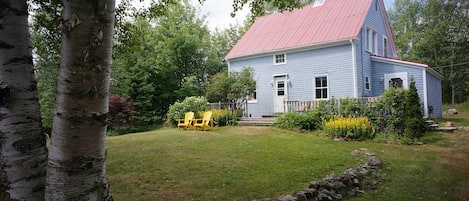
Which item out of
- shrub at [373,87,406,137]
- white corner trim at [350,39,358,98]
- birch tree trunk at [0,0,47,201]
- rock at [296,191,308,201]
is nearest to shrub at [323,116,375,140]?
shrub at [373,87,406,137]

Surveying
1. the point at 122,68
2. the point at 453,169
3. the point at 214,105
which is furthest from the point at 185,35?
the point at 453,169

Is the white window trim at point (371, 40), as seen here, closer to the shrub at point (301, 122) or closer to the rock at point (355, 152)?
the shrub at point (301, 122)

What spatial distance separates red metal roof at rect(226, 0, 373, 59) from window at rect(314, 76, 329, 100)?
6.23ft

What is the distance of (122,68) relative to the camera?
18.3 meters

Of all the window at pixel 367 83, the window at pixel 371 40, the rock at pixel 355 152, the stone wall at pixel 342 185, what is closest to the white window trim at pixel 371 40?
the window at pixel 371 40

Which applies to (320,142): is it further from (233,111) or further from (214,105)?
(214,105)

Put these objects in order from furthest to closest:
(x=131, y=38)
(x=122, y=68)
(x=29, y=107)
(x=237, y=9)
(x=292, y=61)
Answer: (x=122, y=68) < (x=292, y=61) < (x=131, y=38) < (x=237, y=9) < (x=29, y=107)

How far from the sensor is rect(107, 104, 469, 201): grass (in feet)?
13.6

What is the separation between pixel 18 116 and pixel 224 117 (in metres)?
12.2

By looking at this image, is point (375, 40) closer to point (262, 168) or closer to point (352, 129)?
point (352, 129)

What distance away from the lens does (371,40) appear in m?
15.7

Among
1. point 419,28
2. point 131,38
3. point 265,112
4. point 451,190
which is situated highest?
point 419,28

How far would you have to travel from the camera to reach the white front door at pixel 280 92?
52.8 ft

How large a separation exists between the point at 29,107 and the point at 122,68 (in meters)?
17.3
